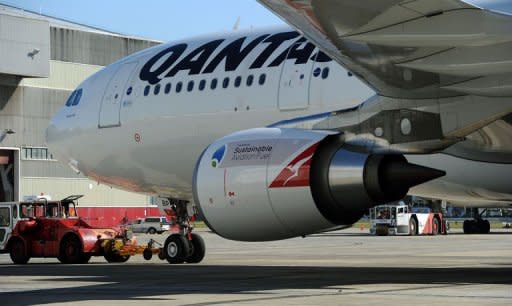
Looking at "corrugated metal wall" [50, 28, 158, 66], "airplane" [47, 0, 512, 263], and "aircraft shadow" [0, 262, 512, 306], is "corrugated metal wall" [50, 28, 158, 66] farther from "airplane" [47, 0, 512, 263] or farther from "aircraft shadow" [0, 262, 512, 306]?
"airplane" [47, 0, 512, 263]

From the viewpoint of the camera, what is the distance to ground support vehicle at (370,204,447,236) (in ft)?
176

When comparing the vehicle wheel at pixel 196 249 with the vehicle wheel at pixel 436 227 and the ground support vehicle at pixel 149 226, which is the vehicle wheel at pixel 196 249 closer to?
the vehicle wheel at pixel 436 227

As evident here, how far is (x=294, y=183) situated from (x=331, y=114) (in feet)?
4.56

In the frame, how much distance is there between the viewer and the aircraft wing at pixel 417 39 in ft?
36.5

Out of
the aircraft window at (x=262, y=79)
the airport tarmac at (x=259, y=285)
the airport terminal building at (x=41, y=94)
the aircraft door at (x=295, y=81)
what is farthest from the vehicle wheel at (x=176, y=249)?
the airport terminal building at (x=41, y=94)

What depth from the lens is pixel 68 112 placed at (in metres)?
22.3

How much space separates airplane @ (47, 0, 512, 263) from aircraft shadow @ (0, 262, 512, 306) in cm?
131

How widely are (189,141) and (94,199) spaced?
178 ft

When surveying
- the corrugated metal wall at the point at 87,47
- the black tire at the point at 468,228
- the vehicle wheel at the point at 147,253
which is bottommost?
the black tire at the point at 468,228

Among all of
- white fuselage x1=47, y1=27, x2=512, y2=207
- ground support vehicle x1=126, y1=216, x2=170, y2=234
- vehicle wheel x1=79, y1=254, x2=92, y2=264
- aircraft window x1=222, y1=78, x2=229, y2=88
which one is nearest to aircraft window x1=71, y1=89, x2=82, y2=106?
white fuselage x1=47, y1=27, x2=512, y2=207

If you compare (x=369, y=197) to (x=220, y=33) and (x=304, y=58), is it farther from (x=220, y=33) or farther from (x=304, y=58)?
(x=220, y=33)

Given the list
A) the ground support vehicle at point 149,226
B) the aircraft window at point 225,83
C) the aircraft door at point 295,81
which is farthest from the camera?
the ground support vehicle at point 149,226

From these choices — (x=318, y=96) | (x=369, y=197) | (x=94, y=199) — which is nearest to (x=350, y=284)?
(x=369, y=197)

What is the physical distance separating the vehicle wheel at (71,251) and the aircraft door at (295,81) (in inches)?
389
